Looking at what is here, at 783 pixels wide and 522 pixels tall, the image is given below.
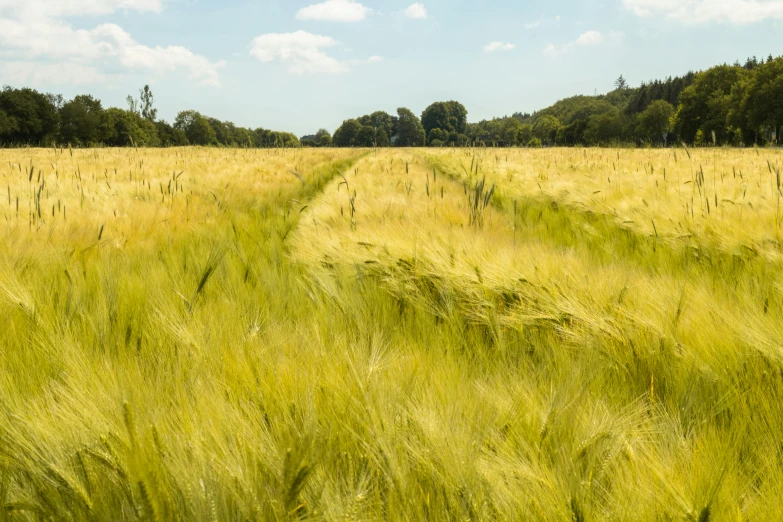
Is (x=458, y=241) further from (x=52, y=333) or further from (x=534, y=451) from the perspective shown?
(x=52, y=333)

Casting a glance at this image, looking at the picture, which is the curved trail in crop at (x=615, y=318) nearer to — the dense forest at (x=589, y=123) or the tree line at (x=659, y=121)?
the tree line at (x=659, y=121)

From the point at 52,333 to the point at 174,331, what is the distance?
0.32 meters

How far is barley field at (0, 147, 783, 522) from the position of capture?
718 mm

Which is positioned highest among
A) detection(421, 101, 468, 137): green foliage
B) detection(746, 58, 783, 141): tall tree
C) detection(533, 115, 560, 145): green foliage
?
detection(421, 101, 468, 137): green foliage

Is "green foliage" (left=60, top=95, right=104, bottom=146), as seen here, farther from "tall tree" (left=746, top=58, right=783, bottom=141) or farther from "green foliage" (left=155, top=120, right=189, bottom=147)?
"tall tree" (left=746, top=58, right=783, bottom=141)

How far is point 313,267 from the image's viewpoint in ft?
7.06

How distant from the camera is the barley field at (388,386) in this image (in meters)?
0.72

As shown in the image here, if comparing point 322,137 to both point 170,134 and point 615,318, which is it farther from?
point 615,318

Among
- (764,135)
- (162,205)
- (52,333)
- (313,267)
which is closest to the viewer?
(52,333)

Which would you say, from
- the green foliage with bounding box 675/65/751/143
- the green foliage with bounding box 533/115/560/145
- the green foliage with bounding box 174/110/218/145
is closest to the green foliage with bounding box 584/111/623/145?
the green foliage with bounding box 675/65/751/143

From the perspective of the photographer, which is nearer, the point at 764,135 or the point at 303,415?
the point at 303,415

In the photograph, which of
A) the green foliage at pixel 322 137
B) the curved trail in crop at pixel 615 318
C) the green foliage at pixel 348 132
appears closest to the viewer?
the curved trail in crop at pixel 615 318

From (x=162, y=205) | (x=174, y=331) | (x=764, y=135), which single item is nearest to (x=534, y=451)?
(x=174, y=331)

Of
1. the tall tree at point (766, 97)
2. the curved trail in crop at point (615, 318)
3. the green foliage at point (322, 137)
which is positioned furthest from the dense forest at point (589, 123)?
the curved trail in crop at point (615, 318)
